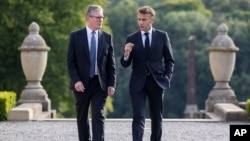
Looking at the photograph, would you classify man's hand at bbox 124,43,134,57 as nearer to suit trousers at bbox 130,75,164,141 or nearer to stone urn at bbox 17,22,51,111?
suit trousers at bbox 130,75,164,141

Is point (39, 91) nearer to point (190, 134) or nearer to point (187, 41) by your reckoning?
point (190, 134)

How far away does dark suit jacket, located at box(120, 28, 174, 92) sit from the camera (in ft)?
37.7

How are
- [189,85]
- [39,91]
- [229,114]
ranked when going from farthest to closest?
[189,85] → [39,91] → [229,114]

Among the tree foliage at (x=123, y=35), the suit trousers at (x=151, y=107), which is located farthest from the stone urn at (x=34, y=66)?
the tree foliage at (x=123, y=35)

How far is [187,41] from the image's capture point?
80.3 m

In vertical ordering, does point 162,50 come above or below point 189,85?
above

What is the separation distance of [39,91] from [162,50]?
31.2 ft

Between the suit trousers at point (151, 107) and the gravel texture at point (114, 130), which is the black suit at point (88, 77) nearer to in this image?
the suit trousers at point (151, 107)

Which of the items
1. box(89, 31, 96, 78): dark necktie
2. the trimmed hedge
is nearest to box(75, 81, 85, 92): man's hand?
box(89, 31, 96, 78): dark necktie

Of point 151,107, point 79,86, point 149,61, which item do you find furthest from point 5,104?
point 79,86

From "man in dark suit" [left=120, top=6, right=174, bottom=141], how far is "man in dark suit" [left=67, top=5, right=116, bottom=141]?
1.03 feet

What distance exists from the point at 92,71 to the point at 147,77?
733 mm

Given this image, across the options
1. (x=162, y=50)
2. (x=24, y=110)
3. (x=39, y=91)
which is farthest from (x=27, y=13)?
(x=162, y=50)

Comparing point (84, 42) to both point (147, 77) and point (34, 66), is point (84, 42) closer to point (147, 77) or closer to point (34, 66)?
point (147, 77)
